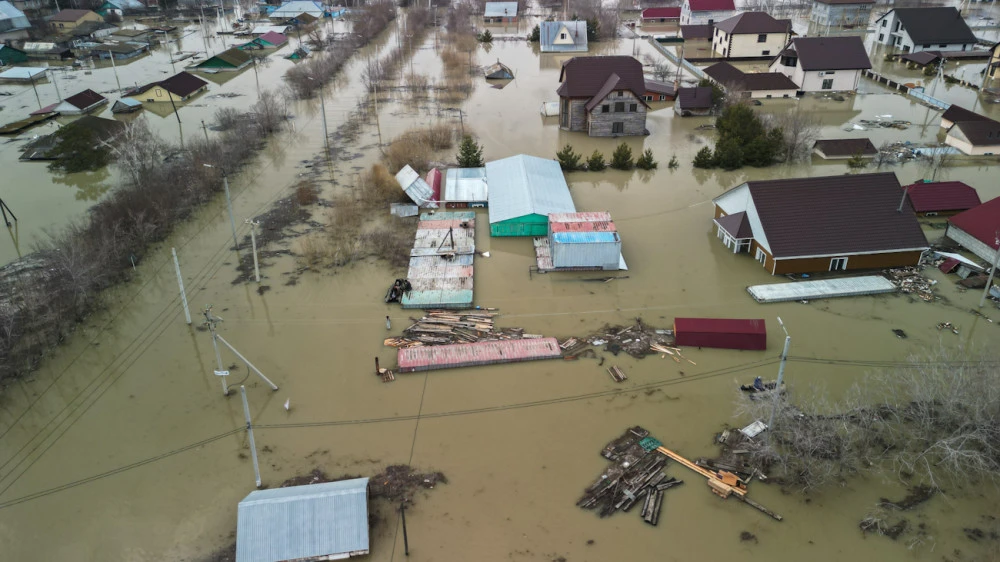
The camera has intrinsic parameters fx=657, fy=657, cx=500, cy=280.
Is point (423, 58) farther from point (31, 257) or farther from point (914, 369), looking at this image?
point (914, 369)

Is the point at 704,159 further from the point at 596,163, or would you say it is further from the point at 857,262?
the point at 857,262

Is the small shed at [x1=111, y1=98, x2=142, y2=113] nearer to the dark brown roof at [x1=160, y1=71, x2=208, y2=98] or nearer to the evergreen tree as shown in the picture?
the dark brown roof at [x1=160, y1=71, x2=208, y2=98]

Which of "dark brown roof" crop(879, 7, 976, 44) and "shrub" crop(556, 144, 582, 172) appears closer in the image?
"shrub" crop(556, 144, 582, 172)

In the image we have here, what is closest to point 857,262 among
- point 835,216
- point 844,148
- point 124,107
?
point 835,216

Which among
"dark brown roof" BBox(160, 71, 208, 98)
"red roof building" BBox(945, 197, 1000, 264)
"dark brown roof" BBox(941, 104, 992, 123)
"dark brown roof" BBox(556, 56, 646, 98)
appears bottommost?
"red roof building" BBox(945, 197, 1000, 264)

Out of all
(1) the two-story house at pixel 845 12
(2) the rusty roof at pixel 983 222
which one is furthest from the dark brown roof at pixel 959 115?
(1) the two-story house at pixel 845 12

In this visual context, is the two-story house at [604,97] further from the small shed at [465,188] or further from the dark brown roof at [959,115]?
the dark brown roof at [959,115]

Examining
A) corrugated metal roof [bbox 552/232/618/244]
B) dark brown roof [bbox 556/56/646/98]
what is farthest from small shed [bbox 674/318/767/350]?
dark brown roof [bbox 556/56/646/98]
